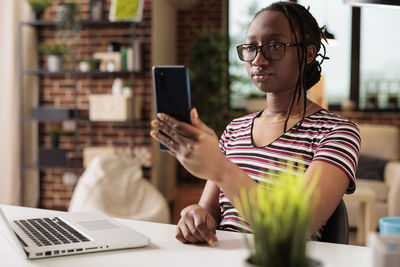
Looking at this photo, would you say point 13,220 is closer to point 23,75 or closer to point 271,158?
point 271,158

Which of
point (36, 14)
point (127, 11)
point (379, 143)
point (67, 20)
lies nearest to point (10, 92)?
point (36, 14)

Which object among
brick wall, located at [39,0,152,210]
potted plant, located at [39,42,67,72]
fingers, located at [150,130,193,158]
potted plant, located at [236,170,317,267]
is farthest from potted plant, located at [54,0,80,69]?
potted plant, located at [236,170,317,267]

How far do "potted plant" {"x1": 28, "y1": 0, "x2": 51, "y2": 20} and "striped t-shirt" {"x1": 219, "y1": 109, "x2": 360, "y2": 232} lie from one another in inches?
142

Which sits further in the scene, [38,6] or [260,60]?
[38,6]

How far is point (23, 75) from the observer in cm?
470

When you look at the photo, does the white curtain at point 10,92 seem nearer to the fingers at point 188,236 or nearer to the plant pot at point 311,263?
the fingers at point 188,236

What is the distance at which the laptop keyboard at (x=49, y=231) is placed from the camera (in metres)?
1.10

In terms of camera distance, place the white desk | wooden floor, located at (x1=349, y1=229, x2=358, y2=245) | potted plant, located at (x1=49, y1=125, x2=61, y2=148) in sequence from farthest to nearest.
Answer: potted plant, located at (x1=49, y1=125, x2=61, y2=148)
wooden floor, located at (x1=349, y1=229, x2=358, y2=245)
the white desk

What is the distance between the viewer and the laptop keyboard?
1098mm

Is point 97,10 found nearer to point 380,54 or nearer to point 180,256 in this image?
point 380,54

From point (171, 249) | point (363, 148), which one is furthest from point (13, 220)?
point (363, 148)

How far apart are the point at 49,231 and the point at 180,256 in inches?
14.0

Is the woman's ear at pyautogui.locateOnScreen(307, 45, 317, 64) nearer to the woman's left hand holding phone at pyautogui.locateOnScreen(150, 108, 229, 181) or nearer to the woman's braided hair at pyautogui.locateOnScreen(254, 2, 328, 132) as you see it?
the woman's braided hair at pyautogui.locateOnScreen(254, 2, 328, 132)

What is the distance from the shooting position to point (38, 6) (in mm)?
4504
